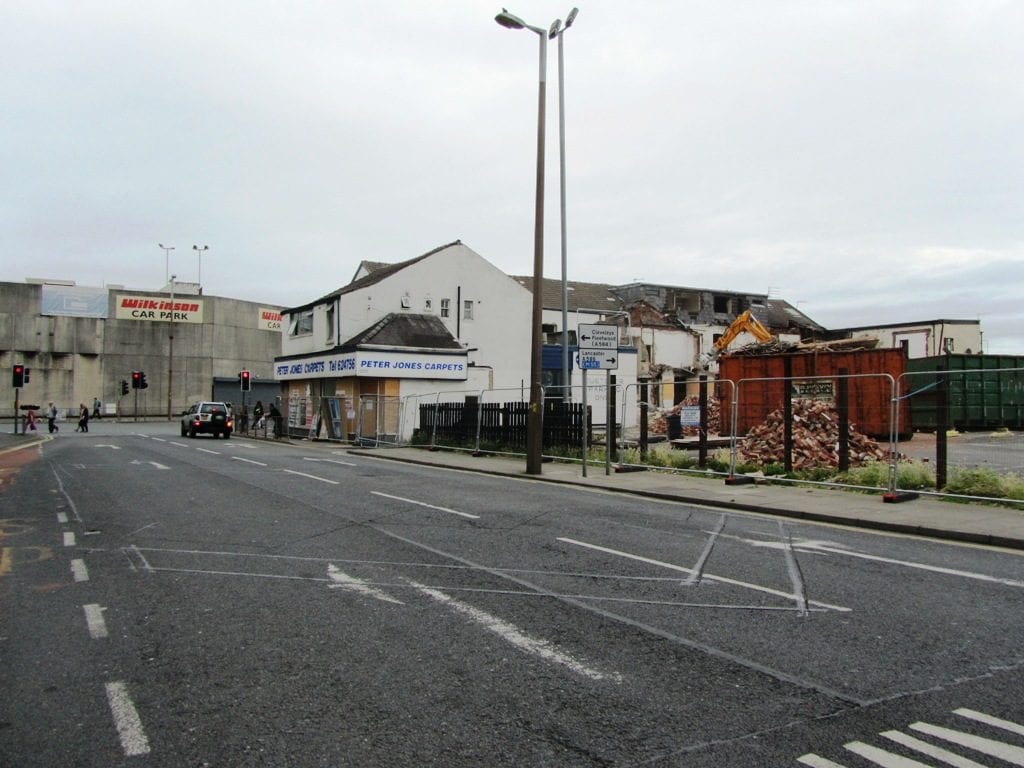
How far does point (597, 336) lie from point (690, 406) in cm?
286

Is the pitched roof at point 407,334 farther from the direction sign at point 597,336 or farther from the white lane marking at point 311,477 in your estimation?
the direction sign at point 597,336

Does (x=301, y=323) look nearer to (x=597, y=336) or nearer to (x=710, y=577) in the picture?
(x=597, y=336)

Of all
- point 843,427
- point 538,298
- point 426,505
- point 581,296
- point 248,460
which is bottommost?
point 248,460

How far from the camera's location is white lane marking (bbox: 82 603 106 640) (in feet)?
19.2

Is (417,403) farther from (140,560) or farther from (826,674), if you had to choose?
(826,674)

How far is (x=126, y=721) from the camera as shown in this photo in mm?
4285

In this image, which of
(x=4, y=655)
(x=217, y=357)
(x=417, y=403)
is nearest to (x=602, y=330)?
(x=4, y=655)

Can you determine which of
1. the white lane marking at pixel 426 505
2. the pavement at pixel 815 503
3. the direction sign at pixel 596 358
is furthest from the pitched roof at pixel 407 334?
the white lane marking at pixel 426 505

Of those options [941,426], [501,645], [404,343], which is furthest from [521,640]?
[404,343]

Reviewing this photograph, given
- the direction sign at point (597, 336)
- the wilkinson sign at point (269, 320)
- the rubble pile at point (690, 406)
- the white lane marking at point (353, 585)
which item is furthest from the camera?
the wilkinson sign at point (269, 320)

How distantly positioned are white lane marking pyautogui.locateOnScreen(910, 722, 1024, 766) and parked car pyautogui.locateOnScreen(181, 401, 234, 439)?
1560 inches

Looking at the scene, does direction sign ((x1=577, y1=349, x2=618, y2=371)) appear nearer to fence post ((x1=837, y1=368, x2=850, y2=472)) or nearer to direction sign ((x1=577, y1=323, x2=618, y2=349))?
direction sign ((x1=577, y1=323, x2=618, y2=349))

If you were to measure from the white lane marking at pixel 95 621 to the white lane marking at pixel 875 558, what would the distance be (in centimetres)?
681

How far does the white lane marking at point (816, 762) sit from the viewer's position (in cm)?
373
